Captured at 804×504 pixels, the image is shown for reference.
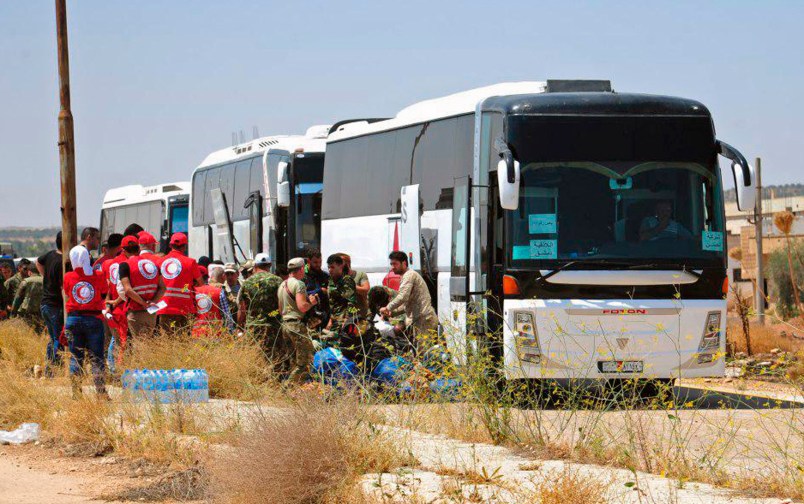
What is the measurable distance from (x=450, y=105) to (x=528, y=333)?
436 centimetres

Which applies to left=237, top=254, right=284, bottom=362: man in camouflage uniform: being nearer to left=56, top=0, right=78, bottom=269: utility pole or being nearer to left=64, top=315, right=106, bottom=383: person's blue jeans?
left=64, top=315, right=106, bottom=383: person's blue jeans

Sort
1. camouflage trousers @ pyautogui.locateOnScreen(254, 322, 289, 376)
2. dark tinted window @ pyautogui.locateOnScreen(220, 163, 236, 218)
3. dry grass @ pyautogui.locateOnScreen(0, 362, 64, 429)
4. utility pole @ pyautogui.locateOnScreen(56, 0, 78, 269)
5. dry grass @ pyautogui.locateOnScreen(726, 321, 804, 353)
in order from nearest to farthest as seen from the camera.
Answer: dry grass @ pyautogui.locateOnScreen(0, 362, 64, 429)
utility pole @ pyautogui.locateOnScreen(56, 0, 78, 269)
camouflage trousers @ pyautogui.locateOnScreen(254, 322, 289, 376)
dry grass @ pyautogui.locateOnScreen(726, 321, 804, 353)
dark tinted window @ pyautogui.locateOnScreen(220, 163, 236, 218)

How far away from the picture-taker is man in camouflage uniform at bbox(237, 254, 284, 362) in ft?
52.5

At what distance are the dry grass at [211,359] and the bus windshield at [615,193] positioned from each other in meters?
3.25

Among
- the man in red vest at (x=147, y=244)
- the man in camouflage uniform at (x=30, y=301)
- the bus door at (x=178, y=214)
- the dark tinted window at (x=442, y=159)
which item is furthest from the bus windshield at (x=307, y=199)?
the bus door at (x=178, y=214)

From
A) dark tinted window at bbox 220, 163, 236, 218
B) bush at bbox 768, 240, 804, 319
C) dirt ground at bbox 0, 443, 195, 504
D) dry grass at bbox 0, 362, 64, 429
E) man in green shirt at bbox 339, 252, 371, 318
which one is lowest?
bush at bbox 768, 240, 804, 319

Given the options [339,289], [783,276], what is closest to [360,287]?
[339,289]

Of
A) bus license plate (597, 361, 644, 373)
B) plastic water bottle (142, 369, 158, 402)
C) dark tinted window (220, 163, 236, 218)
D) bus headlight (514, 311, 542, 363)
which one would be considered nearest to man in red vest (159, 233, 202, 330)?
plastic water bottle (142, 369, 158, 402)

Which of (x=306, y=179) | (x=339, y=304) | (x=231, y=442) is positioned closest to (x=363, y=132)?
(x=306, y=179)

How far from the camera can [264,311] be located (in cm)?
1608

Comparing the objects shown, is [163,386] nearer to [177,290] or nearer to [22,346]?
[177,290]

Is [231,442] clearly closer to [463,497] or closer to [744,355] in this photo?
[463,497]

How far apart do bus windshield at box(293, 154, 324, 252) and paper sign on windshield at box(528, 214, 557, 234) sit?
1036cm

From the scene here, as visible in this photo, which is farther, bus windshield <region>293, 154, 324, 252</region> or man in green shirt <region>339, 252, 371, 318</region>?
bus windshield <region>293, 154, 324, 252</region>
